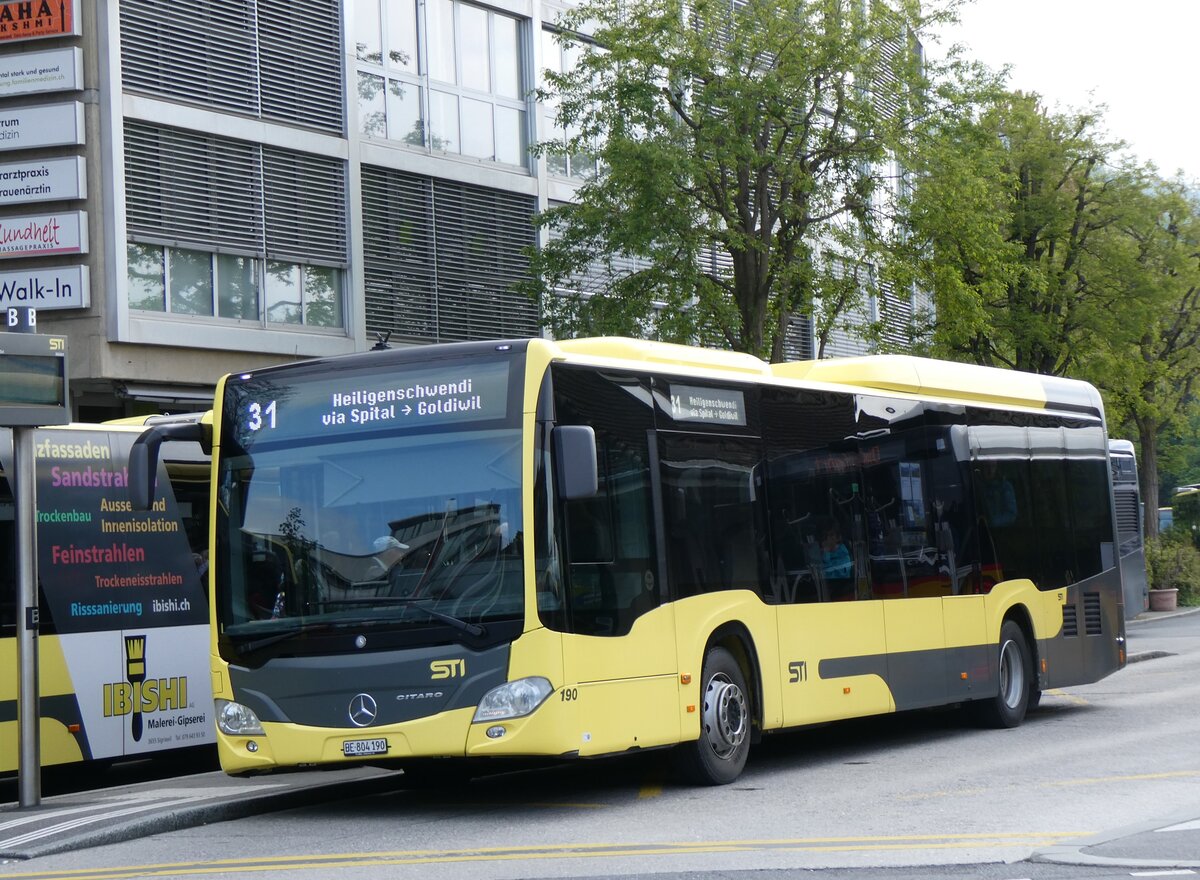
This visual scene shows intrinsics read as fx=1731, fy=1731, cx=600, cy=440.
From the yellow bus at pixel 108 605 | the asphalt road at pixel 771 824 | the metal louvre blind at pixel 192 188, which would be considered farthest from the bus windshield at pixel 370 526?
the metal louvre blind at pixel 192 188

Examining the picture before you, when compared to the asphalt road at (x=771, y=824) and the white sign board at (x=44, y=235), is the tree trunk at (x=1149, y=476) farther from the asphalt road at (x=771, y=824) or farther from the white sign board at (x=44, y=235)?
the asphalt road at (x=771, y=824)

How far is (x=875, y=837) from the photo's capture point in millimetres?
9086

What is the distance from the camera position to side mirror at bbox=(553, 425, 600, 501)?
1012cm

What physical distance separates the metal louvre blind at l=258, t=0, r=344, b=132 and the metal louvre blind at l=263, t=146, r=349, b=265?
0.61m

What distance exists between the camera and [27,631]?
11242mm

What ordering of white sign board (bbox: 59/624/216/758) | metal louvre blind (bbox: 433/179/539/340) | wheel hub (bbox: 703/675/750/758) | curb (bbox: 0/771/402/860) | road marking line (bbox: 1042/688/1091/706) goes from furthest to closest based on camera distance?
metal louvre blind (bbox: 433/179/539/340)
road marking line (bbox: 1042/688/1091/706)
white sign board (bbox: 59/624/216/758)
wheel hub (bbox: 703/675/750/758)
curb (bbox: 0/771/402/860)

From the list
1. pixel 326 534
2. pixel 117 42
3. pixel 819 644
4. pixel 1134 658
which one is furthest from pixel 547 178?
pixel 326 534

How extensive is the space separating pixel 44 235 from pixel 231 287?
8.79 feet

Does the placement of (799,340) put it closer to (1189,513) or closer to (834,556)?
(1189,513)

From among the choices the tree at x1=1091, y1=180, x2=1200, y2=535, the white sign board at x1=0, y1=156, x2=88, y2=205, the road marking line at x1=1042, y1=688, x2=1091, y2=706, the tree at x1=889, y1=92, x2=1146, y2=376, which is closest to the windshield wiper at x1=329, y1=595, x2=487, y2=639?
the road marking line at x1=1042, y1=688, x2=1091, y2=706

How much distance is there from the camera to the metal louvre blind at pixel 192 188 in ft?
73.9

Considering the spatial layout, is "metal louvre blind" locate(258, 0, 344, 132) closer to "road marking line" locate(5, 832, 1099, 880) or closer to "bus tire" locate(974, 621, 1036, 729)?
"bus tire" locate(974, 621, 1036, 729)

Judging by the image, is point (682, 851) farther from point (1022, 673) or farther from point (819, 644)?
point (1022, 673)

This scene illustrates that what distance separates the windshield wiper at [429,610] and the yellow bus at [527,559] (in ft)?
0.05
